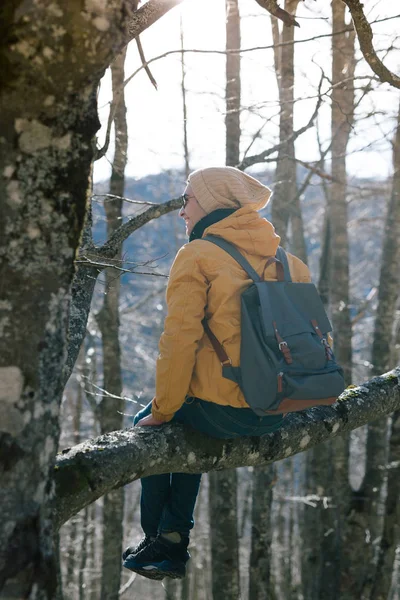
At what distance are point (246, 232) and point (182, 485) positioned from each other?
1.22 meters

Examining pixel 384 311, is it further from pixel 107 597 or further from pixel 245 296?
pixel 245 296

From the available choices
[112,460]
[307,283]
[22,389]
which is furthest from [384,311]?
[22,389]


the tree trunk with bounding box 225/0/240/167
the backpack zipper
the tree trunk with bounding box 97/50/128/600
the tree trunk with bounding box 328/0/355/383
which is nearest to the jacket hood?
the backpack zipper

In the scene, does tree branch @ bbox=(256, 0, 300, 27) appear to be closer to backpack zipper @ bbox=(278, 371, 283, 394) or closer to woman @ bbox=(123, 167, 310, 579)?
woman @ bbox=(123, 167, 310, 579)

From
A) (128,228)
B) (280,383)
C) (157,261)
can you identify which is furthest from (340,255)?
(157,261)

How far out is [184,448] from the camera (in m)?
2.89

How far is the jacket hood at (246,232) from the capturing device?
3207 mm

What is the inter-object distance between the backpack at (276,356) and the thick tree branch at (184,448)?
283 millimetres

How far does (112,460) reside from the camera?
2508mm

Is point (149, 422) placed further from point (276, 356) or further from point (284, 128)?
point (284, 128)

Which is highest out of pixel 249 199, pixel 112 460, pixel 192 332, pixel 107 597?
pixel 249 199

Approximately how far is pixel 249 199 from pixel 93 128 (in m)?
1.49

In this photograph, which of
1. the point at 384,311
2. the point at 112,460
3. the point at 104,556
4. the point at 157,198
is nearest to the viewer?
the point at 112,460

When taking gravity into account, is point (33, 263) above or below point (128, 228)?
below
